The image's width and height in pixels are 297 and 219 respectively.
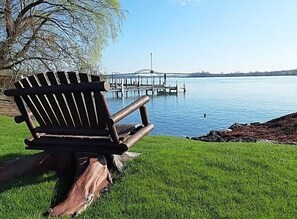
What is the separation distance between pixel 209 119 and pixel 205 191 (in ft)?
78.2

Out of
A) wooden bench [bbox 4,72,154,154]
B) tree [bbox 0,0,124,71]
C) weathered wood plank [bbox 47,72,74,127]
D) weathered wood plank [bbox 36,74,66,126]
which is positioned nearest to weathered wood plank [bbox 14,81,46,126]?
wooden bench [bbox 4,72,154,154]

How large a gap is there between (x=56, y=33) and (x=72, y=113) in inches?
582

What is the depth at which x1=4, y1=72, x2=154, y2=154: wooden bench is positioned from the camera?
3885 mm

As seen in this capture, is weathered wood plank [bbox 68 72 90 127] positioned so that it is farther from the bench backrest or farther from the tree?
the tree

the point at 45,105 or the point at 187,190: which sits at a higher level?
the point at 45,105

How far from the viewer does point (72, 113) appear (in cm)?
420

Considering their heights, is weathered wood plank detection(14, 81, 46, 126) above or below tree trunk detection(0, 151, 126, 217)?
above

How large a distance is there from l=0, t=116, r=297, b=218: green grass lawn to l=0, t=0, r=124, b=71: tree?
12892 mm

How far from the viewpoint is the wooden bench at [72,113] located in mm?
3885

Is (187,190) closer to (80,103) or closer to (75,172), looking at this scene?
(75,172)

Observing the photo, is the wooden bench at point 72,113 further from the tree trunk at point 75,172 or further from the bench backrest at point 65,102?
the tree trunk at point 75,172

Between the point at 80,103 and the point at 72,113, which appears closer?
the point at 80,103

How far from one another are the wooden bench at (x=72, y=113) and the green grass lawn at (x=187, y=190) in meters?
0.48

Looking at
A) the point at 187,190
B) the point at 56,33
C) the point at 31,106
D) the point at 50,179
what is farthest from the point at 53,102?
the point at 56,33
